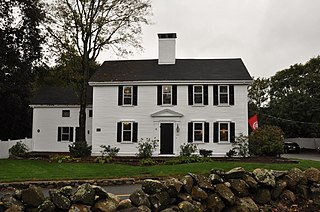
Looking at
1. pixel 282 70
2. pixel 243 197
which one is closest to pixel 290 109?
pixel 282 70

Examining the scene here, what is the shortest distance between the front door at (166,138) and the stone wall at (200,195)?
685 inches

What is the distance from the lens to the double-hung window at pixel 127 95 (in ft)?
86.9

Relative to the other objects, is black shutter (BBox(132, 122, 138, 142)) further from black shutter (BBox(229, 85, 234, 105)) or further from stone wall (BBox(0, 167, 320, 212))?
stone wall (BBox(0, 167, 320, 212))

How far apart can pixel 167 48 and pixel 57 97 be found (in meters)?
11.6

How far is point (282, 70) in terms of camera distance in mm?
54469

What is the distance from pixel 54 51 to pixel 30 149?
9328 mm

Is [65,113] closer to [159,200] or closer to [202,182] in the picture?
[202,182]

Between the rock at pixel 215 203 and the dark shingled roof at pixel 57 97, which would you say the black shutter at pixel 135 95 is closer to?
the dark shingled roof at pixel 57 97

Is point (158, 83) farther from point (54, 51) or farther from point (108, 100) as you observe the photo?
point (54, 51)

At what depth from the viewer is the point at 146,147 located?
2433 cm

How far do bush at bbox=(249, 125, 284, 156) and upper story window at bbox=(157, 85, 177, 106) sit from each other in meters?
6.55

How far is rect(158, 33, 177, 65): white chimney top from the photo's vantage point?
1130 inches

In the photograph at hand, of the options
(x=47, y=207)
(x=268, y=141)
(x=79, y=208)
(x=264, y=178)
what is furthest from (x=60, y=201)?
(x=268, y=141)

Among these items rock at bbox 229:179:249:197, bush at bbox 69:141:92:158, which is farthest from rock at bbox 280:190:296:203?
bush at bbox 69:141:92:158
